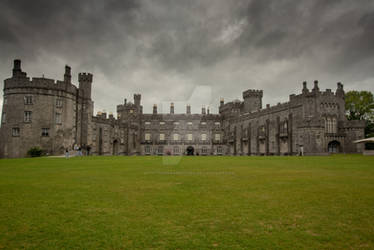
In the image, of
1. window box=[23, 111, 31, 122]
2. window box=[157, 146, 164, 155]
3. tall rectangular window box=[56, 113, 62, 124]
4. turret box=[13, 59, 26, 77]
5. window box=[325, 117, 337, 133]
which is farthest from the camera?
window box=[157, 146, 164, 155]

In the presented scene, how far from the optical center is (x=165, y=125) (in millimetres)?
71875

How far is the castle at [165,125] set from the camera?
3725 centimetres

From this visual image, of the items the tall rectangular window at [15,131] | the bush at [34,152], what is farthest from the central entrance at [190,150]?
the tall rectangular window at [15,131]

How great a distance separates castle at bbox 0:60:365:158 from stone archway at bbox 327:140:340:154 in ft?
0.52

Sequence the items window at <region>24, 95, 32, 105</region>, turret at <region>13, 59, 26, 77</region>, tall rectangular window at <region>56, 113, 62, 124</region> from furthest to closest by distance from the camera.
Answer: tall rectangular window at <region>56, 113, 62, 124</region> < turret at <region>13, 59, 26, 77</region> < window at <region>24, 95, 32, 105</region>

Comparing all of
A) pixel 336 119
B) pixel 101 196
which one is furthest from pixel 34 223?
pixel 336 119

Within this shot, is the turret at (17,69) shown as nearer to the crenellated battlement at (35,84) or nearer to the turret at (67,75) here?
the crenellated battlement at (35,84)

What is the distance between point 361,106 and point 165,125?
45.1m

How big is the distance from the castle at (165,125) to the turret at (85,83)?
151 mm

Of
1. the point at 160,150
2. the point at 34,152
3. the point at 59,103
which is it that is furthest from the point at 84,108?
the point at 160,150

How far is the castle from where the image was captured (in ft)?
122

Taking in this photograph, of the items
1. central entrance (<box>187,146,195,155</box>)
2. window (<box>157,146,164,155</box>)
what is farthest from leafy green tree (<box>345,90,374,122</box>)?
window (<box>157,146,164,155</box>)

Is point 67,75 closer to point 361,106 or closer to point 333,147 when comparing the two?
point 333,147

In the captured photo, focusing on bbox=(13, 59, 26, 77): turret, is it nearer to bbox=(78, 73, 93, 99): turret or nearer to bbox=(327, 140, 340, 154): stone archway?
bbox=(78, 73, 93, 99): turret
